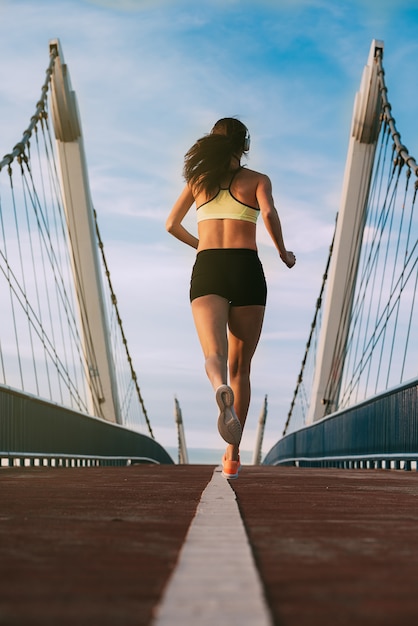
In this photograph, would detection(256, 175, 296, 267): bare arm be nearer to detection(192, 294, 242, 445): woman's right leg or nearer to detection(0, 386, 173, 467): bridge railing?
detection(192, 294, 242, 445): woman's right leg

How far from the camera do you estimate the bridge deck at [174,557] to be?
157 cm

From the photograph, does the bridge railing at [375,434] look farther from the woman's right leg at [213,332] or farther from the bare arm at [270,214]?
the woman's right leg at [213,332]

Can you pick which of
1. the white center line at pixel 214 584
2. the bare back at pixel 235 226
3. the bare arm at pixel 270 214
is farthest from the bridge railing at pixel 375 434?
→ the white center line at pixel 214 584

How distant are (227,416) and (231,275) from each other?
83 cm

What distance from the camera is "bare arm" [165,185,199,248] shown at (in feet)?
19.3

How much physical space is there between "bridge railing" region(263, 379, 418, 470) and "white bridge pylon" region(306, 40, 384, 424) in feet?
14.5

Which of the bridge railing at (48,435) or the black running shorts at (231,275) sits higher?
the black running shorts at (231,275)

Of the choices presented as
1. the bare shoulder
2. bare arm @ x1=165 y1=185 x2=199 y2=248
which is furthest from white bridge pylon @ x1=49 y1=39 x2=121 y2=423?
the bare shoulder

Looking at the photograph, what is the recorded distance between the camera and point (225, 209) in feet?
18.0

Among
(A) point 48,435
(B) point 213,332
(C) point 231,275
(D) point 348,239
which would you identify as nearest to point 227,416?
(B) point 213,332

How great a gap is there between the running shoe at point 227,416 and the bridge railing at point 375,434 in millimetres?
3374

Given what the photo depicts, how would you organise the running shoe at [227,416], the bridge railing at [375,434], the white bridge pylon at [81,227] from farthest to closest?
the white bridge pylon at [81,227] < the bridge railing at [375,434] < the running shoe at [227,416]

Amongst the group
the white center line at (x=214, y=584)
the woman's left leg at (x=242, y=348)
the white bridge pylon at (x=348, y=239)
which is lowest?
the white center line at (x=214, y=584)

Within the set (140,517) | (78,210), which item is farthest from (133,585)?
(78,210)
